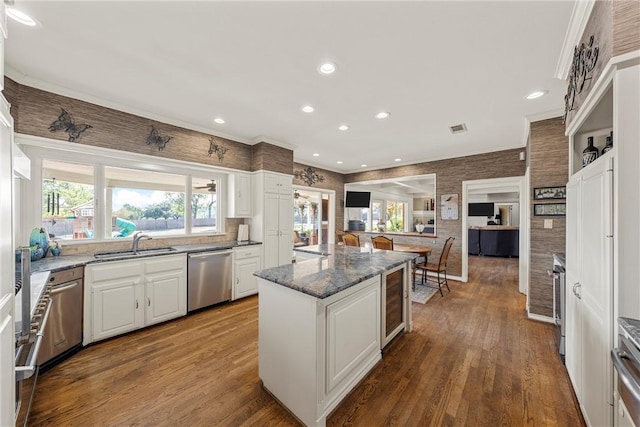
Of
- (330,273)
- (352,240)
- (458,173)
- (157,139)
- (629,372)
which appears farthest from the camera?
(458,173)

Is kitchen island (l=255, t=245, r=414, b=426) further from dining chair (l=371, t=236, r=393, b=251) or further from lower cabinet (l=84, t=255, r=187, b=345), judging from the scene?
dining chair (l=371, t=236, r=393, b=251)

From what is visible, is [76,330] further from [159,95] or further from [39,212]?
[159,95]

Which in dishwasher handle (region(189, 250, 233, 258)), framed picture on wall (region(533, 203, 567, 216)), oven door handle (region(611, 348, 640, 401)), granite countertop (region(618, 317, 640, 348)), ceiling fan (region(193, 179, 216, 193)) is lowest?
oven door handle (region(611, 348, 640, 401))

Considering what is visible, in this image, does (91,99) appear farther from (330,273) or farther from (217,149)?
(330,273)

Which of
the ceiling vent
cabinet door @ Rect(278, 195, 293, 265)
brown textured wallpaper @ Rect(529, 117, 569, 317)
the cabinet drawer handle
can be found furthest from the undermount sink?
brown textured wallpaper @ Rect(529, 117, 569, 317)

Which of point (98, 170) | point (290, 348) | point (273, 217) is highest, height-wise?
point (98, 170)

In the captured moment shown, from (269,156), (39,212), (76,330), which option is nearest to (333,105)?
(269,156)

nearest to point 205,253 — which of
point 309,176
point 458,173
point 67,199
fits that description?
point 67,199

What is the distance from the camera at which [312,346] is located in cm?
151

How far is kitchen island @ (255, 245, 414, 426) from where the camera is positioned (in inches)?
60.1

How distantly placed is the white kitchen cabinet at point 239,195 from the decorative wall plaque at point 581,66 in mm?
4007

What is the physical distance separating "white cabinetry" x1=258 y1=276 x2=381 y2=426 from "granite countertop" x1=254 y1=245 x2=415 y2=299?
6 cm

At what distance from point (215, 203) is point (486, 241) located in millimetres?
8204

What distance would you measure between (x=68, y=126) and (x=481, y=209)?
11248 millimetres
